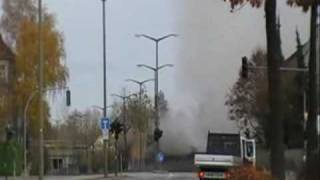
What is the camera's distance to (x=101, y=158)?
10006 cm

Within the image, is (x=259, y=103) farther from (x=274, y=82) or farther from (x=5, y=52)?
(x=274, y=82)

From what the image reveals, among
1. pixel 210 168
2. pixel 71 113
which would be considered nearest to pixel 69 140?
pixel 71 113

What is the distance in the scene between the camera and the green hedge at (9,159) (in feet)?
202

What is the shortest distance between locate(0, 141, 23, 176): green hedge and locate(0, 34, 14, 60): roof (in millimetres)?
22957

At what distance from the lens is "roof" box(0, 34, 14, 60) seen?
86312mm

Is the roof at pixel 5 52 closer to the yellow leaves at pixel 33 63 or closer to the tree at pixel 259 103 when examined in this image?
the yellow leaves at pixel 33 63

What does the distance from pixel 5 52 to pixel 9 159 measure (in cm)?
2925

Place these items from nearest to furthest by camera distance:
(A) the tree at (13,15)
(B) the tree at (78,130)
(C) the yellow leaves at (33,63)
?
1. (C) the yellow leaves at (33,63)
2. (A) the tree at (13,15)
3. (B) the tree at (78,130)

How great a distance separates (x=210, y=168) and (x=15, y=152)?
2384 cm

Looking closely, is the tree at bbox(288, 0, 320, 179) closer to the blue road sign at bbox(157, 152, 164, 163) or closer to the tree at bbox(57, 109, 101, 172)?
the blue road sign at bbox(157, 152, 164, 163)

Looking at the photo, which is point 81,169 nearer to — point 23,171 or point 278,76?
point 23,171

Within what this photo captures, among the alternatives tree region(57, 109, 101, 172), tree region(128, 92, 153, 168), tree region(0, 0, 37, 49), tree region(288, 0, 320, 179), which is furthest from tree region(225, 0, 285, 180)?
tree region(57, 109, 101, 172)

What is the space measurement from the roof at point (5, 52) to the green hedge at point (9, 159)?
23.0m

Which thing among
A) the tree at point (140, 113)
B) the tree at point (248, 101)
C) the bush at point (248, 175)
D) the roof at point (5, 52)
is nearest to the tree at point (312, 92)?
the bush at point (248, 175)
